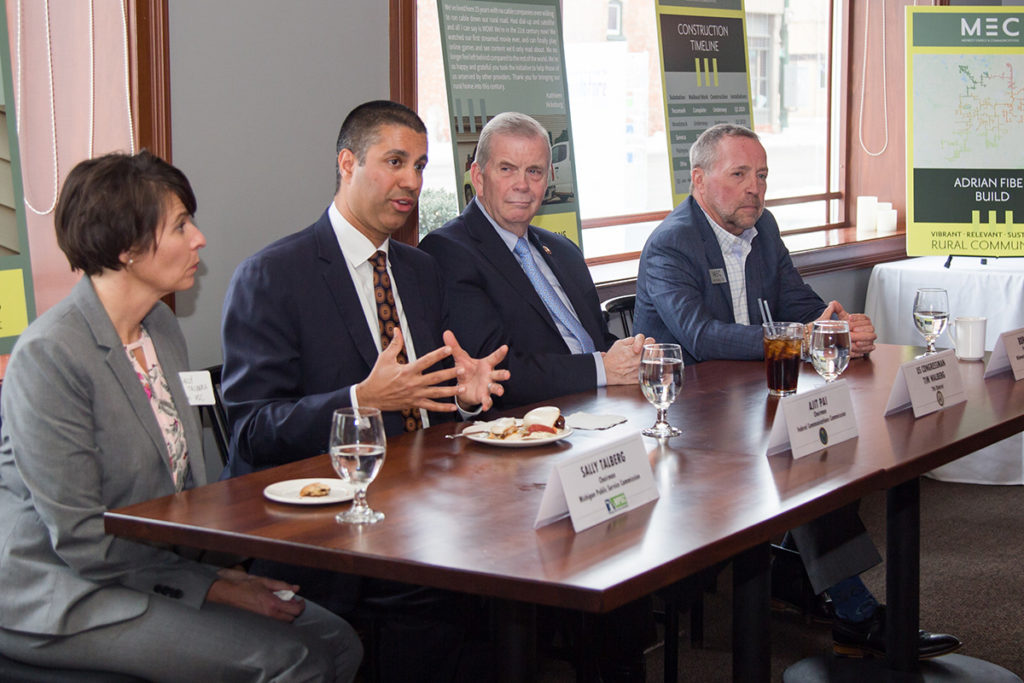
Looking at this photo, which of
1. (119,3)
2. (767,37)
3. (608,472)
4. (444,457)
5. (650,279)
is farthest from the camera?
(767,37)

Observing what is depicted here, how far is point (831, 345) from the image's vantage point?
96.7 inches

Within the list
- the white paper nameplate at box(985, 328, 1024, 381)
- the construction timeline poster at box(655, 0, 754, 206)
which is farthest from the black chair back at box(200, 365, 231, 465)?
the construction timeline poster at box(655, 0, 754, 206)

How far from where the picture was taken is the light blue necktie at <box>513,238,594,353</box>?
3166 mm

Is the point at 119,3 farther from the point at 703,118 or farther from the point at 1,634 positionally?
the point at 703,118

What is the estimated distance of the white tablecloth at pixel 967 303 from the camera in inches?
188

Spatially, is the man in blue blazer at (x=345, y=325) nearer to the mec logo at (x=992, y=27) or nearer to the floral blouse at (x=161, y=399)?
the floral blouse at (x=161, y=399)

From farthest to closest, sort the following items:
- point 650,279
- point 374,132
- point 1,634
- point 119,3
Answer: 1. point 650,279
2. point 119,3
3. point 374,132
4. point 1,634

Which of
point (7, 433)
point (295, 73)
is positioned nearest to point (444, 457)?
point (7, 433)

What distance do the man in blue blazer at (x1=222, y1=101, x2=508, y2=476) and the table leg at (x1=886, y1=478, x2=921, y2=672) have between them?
0.99 metres

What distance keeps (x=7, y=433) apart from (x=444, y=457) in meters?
0.73

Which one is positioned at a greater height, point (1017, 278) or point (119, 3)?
point (119, 3)

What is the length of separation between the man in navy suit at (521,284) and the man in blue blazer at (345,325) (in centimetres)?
13

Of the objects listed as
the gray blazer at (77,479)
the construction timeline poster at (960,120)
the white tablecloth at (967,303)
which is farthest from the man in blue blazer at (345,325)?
the construction timeline poster at (960,120)

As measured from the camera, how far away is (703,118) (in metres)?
5.21
